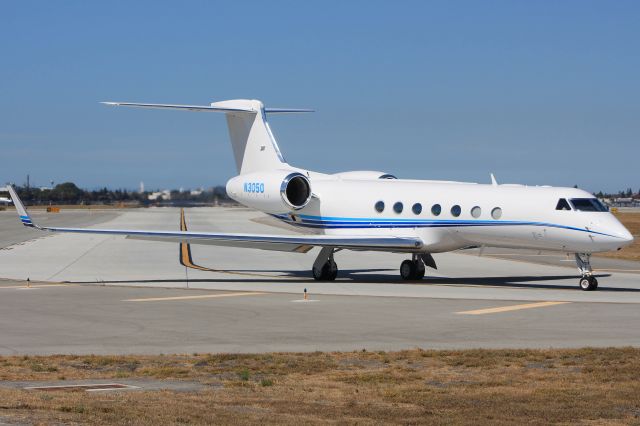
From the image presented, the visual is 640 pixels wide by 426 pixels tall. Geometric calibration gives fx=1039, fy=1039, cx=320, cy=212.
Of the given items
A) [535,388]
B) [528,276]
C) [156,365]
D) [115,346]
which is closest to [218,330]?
[115,346]

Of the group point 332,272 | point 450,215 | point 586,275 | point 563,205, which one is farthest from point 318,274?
point 586,275

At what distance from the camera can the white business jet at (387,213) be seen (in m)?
25.8

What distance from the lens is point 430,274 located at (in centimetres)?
3156

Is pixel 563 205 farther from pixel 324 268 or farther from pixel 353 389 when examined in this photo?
pixel 353 389

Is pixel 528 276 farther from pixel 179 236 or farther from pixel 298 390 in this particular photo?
pixel 298 390

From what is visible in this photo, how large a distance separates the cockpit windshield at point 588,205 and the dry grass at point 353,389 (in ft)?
37.5

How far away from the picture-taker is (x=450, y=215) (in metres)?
27.4

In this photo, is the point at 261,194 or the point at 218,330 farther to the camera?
the point at 261,194

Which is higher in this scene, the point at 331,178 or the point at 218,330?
the point at 331,178

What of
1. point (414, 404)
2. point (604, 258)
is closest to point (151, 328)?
point (414, 404)

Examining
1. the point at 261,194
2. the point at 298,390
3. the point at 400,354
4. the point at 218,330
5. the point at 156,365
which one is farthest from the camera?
the point at 261,194

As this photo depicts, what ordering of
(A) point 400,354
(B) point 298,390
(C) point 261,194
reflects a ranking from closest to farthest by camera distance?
1. (B) point 298,390
2. (A) point 400,354
3. (C) point 261,194

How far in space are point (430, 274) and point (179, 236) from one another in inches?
337

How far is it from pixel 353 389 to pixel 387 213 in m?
17.1
